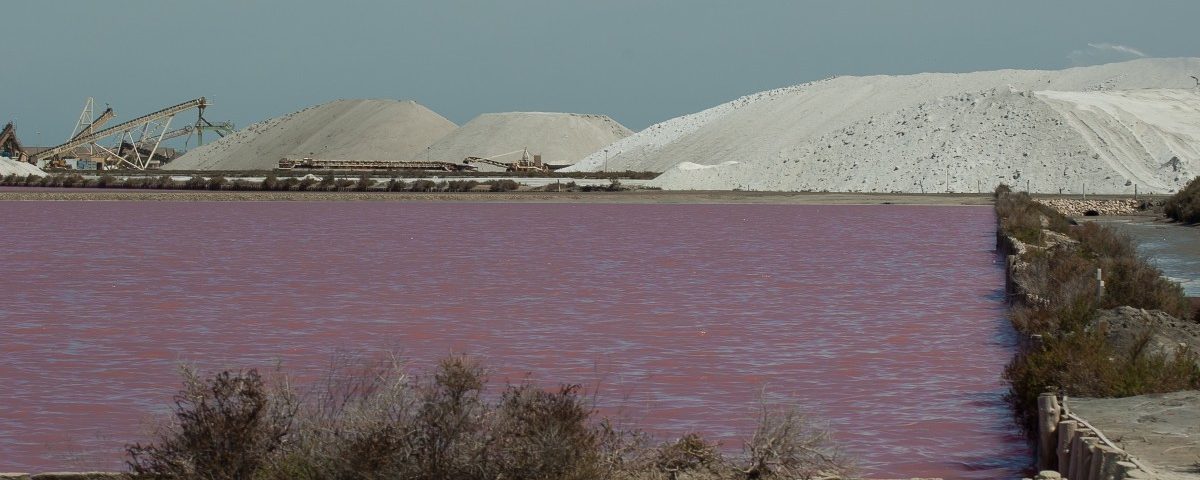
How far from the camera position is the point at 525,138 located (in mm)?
153375

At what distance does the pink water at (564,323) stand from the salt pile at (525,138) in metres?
106

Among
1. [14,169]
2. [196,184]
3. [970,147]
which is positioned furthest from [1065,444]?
[14,169]

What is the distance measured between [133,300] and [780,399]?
12950 mm

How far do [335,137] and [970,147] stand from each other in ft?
330

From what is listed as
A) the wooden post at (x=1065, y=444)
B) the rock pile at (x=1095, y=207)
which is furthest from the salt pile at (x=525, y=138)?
the wooden post at (x=1065, y=444)

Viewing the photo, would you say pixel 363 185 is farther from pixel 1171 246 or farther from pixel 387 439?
pixel 387 439

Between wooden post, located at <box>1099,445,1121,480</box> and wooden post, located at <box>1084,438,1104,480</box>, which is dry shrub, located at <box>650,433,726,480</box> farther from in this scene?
wooden post, located at <box>1099,445,1121,480</box>

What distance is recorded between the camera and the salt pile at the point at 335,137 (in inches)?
6270

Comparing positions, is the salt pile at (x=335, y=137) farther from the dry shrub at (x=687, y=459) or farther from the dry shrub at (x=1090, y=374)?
the dry shrub at (x=687, y=459)

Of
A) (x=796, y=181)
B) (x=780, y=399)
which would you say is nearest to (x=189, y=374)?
(x=780, y=399)

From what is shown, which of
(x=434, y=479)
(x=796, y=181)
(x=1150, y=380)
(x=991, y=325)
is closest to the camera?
(x=434, y=479)

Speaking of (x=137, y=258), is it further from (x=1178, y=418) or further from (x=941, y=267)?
(x=1178, y=418)

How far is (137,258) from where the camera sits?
3297 centimetres

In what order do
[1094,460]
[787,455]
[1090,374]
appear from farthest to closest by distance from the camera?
[1090,374]
[787,455]
[1094,460]
